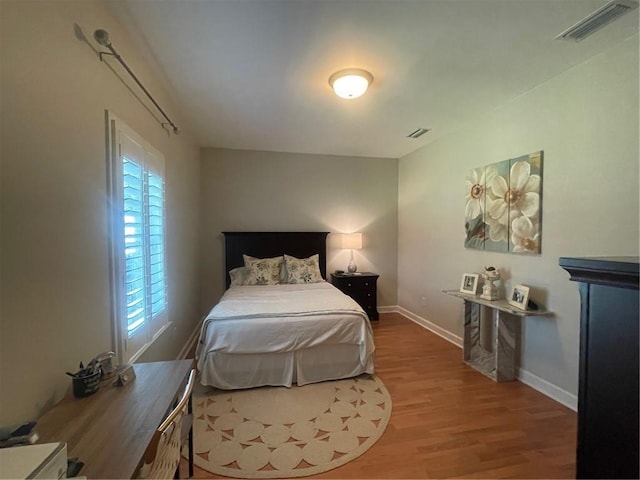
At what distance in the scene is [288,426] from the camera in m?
2.12

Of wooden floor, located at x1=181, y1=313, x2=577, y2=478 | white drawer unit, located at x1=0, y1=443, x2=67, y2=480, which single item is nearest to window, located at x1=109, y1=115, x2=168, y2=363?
wooden floor, located at x1=181, y1=313, x2=577, y2=478

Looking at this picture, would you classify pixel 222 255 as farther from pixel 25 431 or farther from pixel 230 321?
pixel 25 431

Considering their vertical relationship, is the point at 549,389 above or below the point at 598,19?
below

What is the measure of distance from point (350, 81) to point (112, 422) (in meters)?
2.49

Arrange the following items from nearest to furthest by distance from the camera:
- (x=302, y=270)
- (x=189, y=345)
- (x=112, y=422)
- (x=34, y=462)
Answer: (x=34, y=462)
(x=112, y=422)
(x=189, y=345)
(x=302, y=270)

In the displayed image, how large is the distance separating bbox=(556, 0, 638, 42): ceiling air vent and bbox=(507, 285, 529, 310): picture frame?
1.91 meters

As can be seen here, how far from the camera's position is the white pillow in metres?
4.18

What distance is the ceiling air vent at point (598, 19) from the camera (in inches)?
65.8

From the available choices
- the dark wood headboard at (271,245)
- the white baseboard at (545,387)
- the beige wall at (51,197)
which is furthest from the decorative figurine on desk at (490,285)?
the beige wall at (51,197)

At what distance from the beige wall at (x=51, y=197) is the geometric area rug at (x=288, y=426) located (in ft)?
3.27

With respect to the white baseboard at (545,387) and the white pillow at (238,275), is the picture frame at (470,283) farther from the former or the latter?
the white pillow at (238,275)

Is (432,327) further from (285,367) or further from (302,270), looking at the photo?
(285,367)

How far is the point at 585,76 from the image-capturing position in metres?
2.25

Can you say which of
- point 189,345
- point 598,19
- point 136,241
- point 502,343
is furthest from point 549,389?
point 189,345
